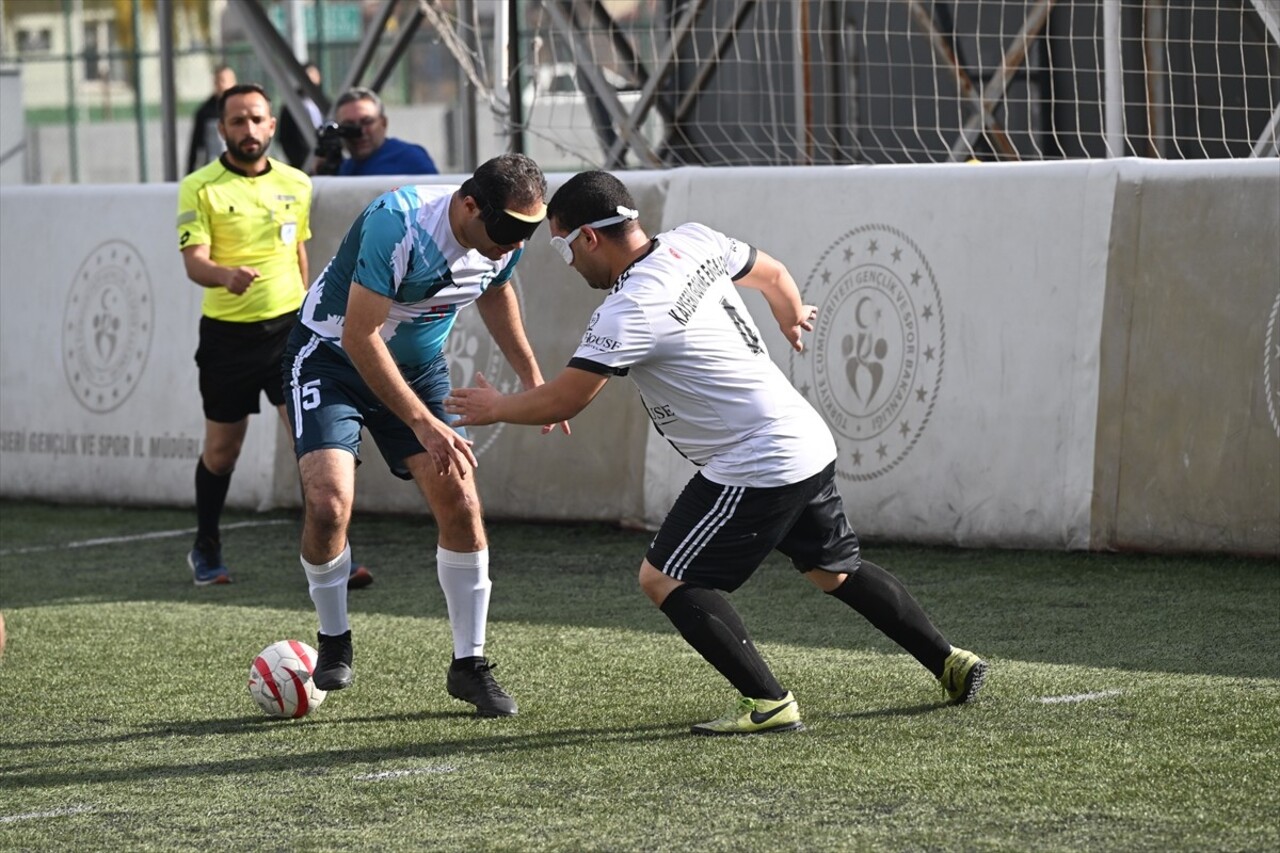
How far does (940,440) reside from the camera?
8969 mm

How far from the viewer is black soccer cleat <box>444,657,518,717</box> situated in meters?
5.96

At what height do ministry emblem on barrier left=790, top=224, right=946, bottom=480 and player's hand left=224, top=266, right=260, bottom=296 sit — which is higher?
player's hand left=224, top=266, right=260, bottom=296

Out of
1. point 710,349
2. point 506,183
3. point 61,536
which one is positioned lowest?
point 61,536

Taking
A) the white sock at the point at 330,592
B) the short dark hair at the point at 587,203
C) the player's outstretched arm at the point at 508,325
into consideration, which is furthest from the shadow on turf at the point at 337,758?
the short dark hair at the point at 587,203

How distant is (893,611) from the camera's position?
18.7ft

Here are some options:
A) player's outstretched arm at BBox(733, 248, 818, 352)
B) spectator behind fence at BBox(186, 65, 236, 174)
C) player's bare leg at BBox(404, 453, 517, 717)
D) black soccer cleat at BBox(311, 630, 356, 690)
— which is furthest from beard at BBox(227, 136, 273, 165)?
spectator behind fence at BBox(186, 65, 236, 174)

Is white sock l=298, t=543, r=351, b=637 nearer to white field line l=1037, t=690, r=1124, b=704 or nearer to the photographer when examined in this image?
white field line l=1037, t=690, r=1124, b=704

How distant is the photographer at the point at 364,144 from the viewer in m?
11.4

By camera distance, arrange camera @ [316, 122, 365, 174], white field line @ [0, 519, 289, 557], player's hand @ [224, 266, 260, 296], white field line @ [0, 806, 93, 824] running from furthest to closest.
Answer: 1. camera @ [316, 122, 365, 174]
2. white field line @ [0, 519, 289, 557]
3. player's hand @ [224, 266, 260, 296]
4. white field line @ [0, 806, 93, 824]

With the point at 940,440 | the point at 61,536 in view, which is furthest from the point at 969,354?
the point at 61,536

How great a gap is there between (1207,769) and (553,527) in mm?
5568

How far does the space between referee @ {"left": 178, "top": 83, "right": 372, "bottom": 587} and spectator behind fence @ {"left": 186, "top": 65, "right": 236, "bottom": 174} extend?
652cm

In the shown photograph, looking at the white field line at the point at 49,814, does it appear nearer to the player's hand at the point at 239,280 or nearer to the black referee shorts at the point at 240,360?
the player's hand at the point at 239,280

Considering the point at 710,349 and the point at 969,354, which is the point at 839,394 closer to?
the point at 969,354
